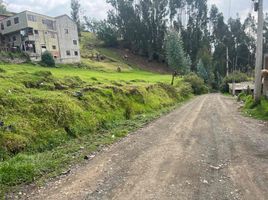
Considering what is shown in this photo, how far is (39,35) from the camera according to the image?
2216 inches

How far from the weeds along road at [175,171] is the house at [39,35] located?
44.2m

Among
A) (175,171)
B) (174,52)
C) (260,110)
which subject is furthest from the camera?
(174,52)

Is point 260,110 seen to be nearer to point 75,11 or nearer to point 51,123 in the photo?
point 51,123

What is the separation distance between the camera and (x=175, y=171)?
29.4 feet

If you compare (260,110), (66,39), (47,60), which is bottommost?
(260,110)

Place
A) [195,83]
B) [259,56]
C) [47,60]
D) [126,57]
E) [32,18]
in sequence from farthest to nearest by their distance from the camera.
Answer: [126,57]
[195,83]
[32,18]
[47,60]
[259,56]

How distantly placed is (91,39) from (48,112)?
94075 mm

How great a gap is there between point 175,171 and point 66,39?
57089mm

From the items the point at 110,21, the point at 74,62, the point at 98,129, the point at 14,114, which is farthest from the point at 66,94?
the point at 110,21

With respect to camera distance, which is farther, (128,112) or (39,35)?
(39,35)

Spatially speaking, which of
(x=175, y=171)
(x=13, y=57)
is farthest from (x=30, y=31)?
(x=175, y=171)

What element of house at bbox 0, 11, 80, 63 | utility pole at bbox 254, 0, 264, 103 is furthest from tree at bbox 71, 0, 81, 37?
utility pole at bbox 254, 0, 264, 103

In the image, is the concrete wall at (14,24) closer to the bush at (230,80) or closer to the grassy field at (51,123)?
the grassy field at (51,123)

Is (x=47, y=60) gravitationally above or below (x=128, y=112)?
above
